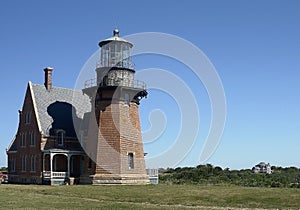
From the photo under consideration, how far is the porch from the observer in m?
39.9

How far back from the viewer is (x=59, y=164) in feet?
137

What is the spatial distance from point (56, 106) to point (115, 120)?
842cm

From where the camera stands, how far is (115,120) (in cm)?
3784

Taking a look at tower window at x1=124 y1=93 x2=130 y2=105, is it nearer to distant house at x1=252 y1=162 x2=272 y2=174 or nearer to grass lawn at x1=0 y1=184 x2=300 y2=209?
grass lawn at x1=0 y1=184 x2=300 y2=209

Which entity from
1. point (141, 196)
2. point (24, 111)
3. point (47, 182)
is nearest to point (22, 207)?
point (141, 196)

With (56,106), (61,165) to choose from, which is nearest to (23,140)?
(56,106)

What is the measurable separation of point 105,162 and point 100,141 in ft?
5.58

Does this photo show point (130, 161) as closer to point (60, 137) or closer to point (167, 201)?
point (60, 137)

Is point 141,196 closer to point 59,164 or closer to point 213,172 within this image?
point 59,164

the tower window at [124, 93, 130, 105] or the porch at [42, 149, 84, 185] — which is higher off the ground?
the tower window at [124, 93, 130, 105]

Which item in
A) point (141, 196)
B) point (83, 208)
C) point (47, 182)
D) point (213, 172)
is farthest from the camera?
point (213, 172)

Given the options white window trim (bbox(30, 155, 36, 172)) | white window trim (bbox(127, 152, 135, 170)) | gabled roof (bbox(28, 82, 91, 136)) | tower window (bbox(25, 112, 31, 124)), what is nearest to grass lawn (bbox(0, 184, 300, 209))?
white window trim (bbox(127, 152, 135, 170))

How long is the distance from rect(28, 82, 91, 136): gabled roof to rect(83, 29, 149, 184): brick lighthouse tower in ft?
15.0

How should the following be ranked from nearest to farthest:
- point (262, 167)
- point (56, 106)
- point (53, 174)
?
point (53, 174) < point (56, 106) < point (262, 167)
